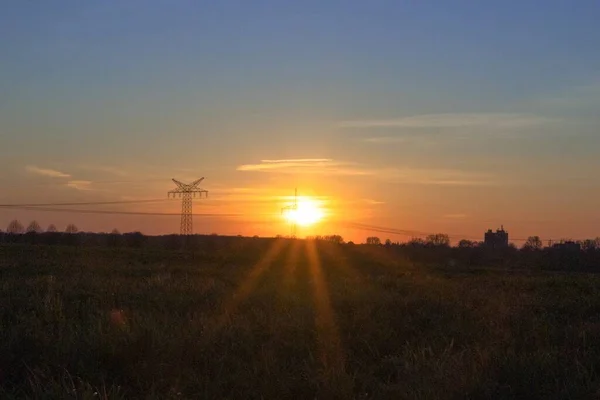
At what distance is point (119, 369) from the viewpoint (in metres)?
9.98

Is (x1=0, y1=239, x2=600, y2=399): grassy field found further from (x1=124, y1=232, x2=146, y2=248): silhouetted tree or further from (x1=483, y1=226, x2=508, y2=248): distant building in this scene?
(x1=483, y1=226, x2=508, y2=248): distant building

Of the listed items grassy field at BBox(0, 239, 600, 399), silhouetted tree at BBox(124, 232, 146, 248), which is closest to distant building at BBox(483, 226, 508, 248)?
silhouetted tree at BBox(124, 232, 146, 248)

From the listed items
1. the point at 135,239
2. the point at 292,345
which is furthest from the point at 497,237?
the point at 292,345

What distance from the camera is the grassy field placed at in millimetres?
8938

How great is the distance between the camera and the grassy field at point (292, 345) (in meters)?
8.94

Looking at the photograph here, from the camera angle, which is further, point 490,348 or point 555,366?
point 490,348

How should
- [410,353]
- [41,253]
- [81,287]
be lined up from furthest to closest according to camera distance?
[41,253], [81,287], [410,353]

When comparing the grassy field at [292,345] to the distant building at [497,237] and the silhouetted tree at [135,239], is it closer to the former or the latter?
the silhouetted tree at [135,239]

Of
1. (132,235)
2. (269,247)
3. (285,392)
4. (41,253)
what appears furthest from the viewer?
(132,235)

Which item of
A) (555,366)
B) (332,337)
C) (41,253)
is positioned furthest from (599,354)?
(41,253)

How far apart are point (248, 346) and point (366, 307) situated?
164 inches

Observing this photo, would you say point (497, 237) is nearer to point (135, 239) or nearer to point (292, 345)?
point (135, 239)

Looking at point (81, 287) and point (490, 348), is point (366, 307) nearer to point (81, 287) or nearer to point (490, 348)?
point (490, 348)

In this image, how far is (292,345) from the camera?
37.3ft
